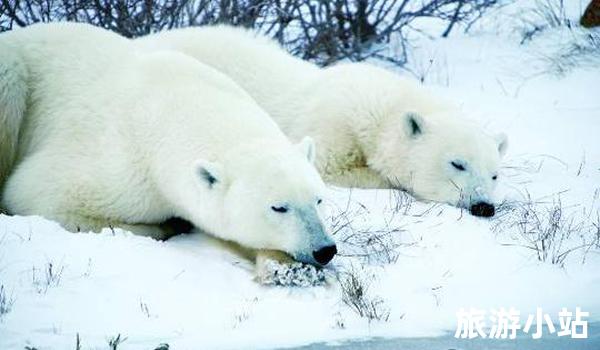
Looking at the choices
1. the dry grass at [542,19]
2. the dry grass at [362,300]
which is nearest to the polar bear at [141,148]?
the dry grass at [362,300]

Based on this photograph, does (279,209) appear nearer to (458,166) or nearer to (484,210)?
(484,210)

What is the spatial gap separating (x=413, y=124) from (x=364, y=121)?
41cm

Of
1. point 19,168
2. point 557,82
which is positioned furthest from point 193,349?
point 557,82

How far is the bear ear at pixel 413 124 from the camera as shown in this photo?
6.11 meters

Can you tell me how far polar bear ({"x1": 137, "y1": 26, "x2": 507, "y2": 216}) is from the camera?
591 cm

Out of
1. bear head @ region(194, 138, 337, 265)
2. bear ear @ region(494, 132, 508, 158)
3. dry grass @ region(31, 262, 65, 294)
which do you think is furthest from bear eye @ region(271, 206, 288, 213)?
bear ear @ region(494, 132, 508, 158)

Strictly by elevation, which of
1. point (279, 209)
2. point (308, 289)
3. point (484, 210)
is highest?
point (279, 209)

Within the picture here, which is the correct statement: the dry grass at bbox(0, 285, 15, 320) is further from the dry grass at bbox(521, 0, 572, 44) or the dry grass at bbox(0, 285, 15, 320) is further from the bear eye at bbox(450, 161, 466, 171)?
the dry grass at bbox(521, 0, 572, 44)

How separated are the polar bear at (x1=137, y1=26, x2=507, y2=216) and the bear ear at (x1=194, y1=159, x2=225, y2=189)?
183cm

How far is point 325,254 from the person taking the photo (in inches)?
165

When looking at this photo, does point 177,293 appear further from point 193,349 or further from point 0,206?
point 0,206

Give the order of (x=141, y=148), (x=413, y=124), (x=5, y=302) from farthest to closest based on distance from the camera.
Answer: (x=413, y=124)
(x=141, y=148)
(x=5, y=302)

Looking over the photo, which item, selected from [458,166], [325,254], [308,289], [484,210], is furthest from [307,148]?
[458,166]

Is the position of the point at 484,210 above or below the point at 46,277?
below
